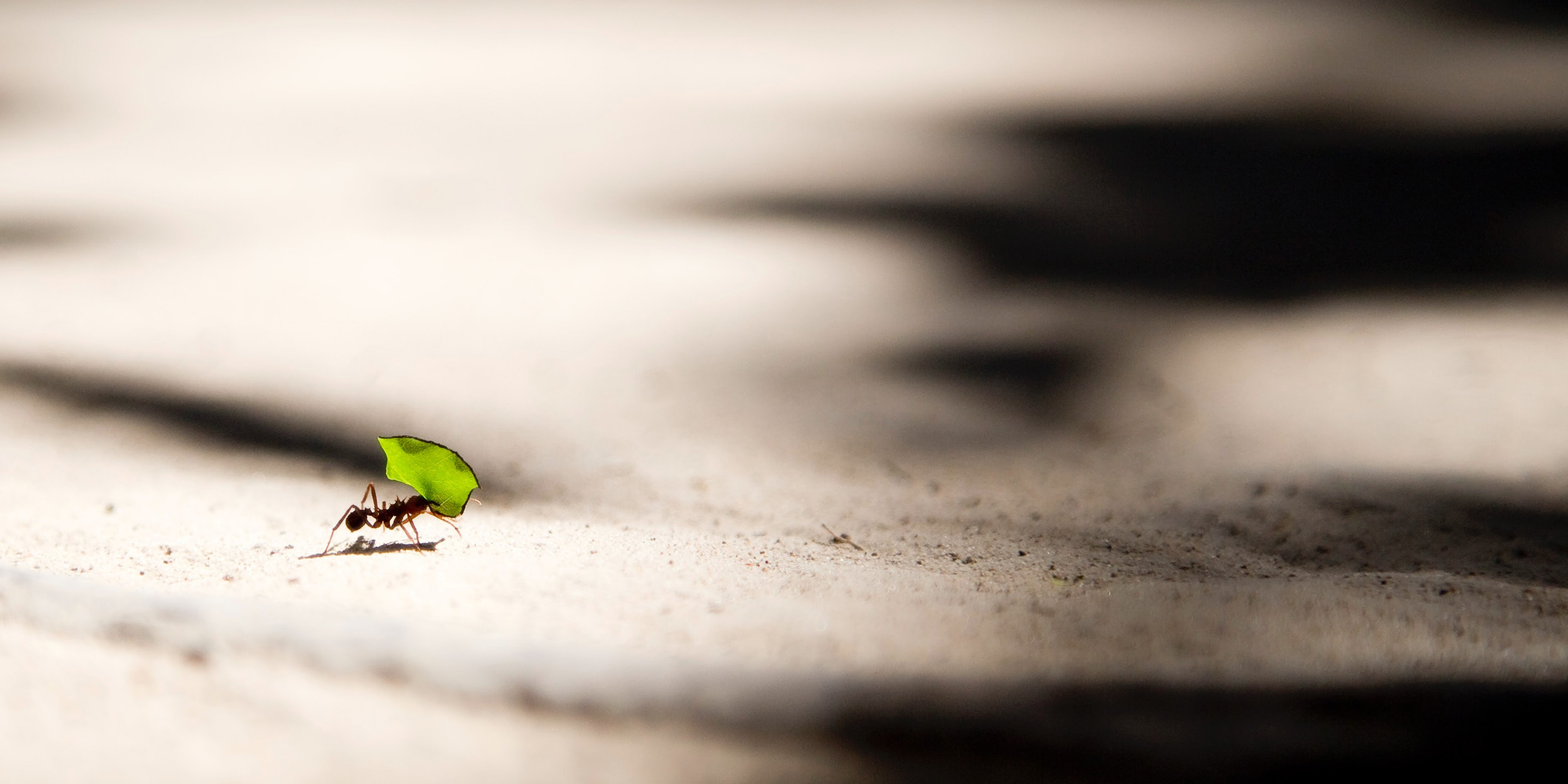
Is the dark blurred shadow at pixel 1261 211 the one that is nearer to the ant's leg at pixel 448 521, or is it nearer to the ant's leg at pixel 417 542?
the ant's leg at pixel 448 521

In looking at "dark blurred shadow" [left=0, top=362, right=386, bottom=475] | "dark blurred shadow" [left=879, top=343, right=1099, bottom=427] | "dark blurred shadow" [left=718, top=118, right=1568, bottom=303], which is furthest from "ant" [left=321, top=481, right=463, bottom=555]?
"dark blurred shadow" [left=718, top=118, right=1568, bottom=303]

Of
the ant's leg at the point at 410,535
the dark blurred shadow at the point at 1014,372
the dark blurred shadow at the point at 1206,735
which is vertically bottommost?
the dark blurred shadow at the point at 1206,735

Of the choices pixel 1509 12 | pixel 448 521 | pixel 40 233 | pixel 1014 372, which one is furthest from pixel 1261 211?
pixel 40 233

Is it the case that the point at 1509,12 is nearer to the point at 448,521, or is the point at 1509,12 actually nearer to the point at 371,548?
the point at 448,521

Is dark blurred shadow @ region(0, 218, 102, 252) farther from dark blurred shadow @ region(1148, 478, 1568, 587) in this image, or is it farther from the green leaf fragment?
dark blurred shadow @ region(1148, 478, 1568, 587)

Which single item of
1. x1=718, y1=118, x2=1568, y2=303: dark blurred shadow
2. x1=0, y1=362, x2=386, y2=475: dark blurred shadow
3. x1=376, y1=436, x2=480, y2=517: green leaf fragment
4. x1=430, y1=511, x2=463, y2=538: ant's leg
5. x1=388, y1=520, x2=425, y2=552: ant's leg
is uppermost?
x1=718, y1=118, x2=1568, y2=303: dark blurred shadow

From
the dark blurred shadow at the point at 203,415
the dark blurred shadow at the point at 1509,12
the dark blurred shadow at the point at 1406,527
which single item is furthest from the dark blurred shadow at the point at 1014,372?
A: the dark blurred shadow at the point at 1509,12
